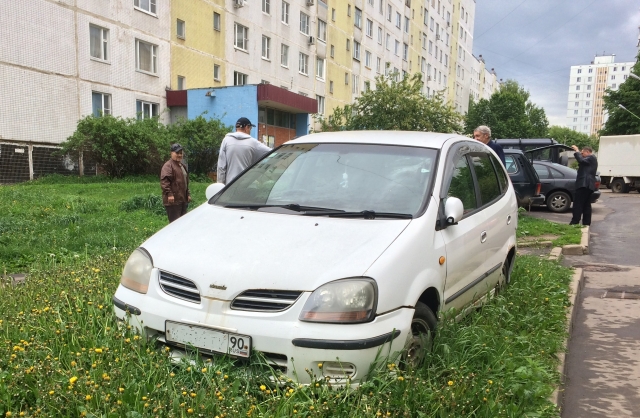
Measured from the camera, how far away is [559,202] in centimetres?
1559

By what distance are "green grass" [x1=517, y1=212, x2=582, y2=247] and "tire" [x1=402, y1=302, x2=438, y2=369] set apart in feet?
21.7

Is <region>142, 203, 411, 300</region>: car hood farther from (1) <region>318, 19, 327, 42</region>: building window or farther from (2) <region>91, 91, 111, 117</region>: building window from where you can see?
(1) <region>318, 19, 327, 42</region>: building window

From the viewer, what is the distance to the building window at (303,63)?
3594cm

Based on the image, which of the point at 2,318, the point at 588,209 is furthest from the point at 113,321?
the point at 588,209

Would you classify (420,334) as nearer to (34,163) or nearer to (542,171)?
(542,171)

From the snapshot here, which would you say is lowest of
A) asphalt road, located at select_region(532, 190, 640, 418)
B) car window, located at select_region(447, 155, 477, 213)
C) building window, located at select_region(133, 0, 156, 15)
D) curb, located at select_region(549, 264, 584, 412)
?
asphalt road, located at select_region(532, 190, 640, 418)

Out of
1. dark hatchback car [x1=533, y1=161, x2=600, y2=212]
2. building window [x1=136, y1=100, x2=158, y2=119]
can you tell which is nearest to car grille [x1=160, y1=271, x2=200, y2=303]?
dark hatchback car [x1=533, y1=161, x2=600, y2=212]

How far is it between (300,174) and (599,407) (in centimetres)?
253

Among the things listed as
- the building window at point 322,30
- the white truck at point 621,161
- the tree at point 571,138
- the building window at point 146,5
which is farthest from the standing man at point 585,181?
the tree at point 571,138

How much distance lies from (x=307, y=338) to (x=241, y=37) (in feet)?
96.9

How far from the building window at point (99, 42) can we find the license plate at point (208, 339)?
2193 centimetres

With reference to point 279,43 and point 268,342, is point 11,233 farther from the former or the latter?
point 279,43

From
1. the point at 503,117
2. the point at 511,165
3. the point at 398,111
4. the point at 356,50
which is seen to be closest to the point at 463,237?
the point at 511,165

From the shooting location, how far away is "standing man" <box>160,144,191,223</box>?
754cm
